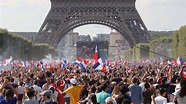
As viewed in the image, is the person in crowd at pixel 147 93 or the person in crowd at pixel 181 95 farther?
the person in crowd at pixel 147 93

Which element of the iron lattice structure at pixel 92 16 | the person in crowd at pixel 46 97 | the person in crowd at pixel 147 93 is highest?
the iron lattice structure at pixel 92 16

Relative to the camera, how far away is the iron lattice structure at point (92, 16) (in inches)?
3088

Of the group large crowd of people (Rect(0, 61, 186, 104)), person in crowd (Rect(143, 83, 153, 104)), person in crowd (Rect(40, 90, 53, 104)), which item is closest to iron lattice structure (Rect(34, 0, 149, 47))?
large crowd of people (Rect(0, 61, 186, 104))

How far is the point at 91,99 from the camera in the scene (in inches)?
382

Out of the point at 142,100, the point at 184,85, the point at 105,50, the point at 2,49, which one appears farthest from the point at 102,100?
the point at 105,50

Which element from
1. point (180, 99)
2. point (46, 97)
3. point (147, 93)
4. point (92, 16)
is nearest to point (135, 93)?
point (147, 93)

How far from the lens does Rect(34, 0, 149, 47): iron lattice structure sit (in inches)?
3088

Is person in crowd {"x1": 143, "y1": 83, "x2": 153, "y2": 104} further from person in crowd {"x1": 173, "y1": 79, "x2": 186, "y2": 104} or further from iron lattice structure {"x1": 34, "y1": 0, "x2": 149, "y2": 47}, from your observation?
iron lattice structure {"x1": 34, "y1": 0, "x2": 149, "y2": 47}

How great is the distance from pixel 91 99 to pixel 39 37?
71.4 m

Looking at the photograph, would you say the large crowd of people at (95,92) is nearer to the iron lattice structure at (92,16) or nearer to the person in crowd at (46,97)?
the person in crowd at (46,97)

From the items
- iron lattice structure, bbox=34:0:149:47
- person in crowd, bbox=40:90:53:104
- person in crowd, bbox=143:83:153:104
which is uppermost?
iron lattice structure, bbox=34:0:149:47

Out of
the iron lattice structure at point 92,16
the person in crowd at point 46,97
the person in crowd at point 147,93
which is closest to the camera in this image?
the person in crowd at point 46,97

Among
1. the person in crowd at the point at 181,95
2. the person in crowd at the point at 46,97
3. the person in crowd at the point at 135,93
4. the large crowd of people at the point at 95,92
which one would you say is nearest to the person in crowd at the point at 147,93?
the large crowd of people at the point at 95,92

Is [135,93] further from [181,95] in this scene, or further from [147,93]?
[181,95]
